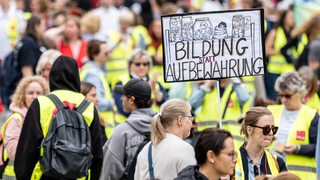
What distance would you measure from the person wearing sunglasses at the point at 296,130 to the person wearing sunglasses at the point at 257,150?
1700 millimetres

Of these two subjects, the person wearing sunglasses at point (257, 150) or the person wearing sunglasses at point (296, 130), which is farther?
the person wearing sunglasses at point (296, 130)

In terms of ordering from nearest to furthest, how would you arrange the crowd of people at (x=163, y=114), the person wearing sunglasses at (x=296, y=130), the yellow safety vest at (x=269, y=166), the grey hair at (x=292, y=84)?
the crowd of people at (x=163, y=114) → the yellow safety vest at (x=269, y=166) → the person wearing sunglasses at (x=296, y=130) → the grey hair at (x=292, y=84)

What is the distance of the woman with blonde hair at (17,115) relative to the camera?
10648mm

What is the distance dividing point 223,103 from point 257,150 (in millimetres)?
3674

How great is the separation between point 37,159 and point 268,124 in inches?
79.3

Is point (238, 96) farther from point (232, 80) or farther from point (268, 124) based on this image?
point (268, 124)

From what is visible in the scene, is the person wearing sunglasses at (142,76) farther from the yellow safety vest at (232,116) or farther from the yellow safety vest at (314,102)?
the yellow safety vest at (314,102)

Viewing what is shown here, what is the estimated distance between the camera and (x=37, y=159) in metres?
9.51

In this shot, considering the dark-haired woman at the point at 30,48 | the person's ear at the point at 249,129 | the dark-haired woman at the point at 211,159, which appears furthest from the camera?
the dark-haired woman at the point at 30,48

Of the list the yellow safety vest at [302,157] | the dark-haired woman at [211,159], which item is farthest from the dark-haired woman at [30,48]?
the dark-haired woman at [211,159]

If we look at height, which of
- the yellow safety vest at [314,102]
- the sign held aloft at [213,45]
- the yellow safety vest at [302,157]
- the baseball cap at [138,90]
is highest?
the sign held aloft at [213,45]

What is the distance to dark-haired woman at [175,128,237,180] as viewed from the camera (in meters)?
7.95

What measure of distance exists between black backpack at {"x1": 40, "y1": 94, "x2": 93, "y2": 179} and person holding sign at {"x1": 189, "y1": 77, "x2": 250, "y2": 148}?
11.5 ft

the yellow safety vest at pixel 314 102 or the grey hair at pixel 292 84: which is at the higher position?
the grey hair at pixel 292 84
